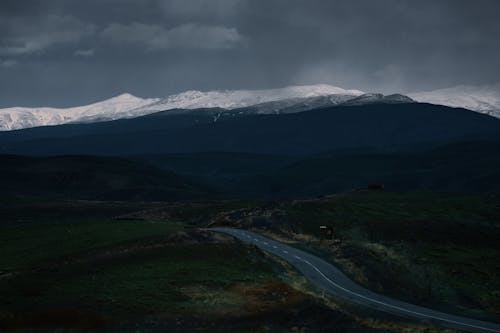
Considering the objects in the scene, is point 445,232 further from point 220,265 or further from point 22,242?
point 22,242

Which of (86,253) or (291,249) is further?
(291,249)

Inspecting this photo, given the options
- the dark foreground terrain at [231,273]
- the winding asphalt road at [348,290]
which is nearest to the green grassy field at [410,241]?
the dark foreground terrain at [231,273]

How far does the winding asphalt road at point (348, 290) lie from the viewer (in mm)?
42406

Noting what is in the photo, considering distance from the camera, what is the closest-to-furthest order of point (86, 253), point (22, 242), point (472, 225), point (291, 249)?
point (86, 253) < point (291, 249) < point (22, 242) < point (472, 225)

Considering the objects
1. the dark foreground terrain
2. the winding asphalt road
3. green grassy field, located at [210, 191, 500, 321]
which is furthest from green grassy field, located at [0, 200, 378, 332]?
green grassy field, located at [210, 191, 500, 321]

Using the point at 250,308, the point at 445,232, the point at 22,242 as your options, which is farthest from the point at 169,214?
the point at 250,308

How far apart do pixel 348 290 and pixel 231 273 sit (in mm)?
10514

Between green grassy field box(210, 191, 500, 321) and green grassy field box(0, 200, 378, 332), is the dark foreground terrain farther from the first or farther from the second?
green grassy field box(210, 191, 500, 321)

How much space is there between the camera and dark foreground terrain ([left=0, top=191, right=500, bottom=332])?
43.1 m

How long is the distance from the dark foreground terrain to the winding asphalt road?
1.57m

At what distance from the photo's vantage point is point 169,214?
120m

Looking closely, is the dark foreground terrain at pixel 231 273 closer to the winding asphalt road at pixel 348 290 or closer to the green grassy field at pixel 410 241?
the green grassy field at pixel 410 241

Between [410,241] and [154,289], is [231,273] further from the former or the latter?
[410,241]

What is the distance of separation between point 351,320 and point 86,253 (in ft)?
109
